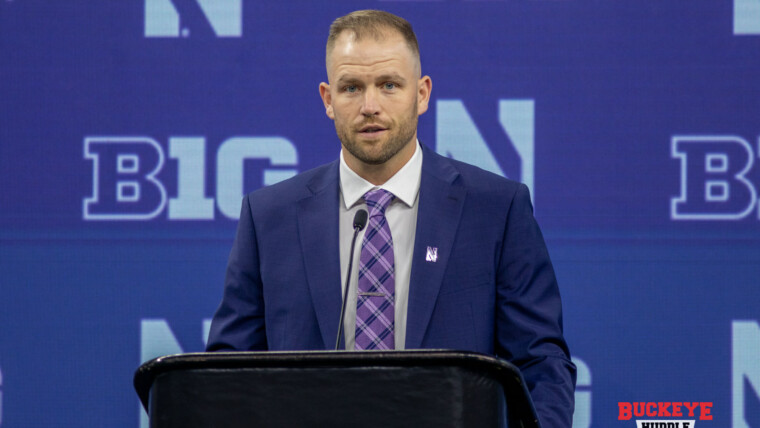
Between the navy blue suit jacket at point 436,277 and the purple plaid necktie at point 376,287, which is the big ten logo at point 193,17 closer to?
the navy blue suit jacket at point 436,277

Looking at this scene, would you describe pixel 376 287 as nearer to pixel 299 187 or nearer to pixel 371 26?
pixel 299 187

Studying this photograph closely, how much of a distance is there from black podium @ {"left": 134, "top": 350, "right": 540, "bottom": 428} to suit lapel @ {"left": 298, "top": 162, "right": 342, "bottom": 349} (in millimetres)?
776

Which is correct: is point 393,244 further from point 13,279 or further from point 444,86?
point 13,279

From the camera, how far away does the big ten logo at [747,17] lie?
348 cm

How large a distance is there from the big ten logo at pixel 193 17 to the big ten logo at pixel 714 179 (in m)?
1.78

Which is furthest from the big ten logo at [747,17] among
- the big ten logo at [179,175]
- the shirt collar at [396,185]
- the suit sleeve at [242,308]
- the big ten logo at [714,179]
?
the suit sleeve at [242,308]

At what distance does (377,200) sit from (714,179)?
5.74 ft

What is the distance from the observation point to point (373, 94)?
7.19ft

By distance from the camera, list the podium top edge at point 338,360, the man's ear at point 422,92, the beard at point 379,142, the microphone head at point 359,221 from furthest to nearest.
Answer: the man's ear at point 422,92 < the beard at point 379,142 < the microphone head at point 359,221 < the podium top edge at point 338,360

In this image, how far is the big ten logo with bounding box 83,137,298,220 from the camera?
3578 mm

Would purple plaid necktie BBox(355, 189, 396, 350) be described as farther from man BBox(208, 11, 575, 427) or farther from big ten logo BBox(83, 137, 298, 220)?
big ten logo BBox(83, 137, 298, 220)

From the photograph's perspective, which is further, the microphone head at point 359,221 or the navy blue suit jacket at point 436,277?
the navy blue suit jacket at point 436,277

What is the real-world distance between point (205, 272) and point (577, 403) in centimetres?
152

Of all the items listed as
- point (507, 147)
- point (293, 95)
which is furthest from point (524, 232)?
point (293, 95)
